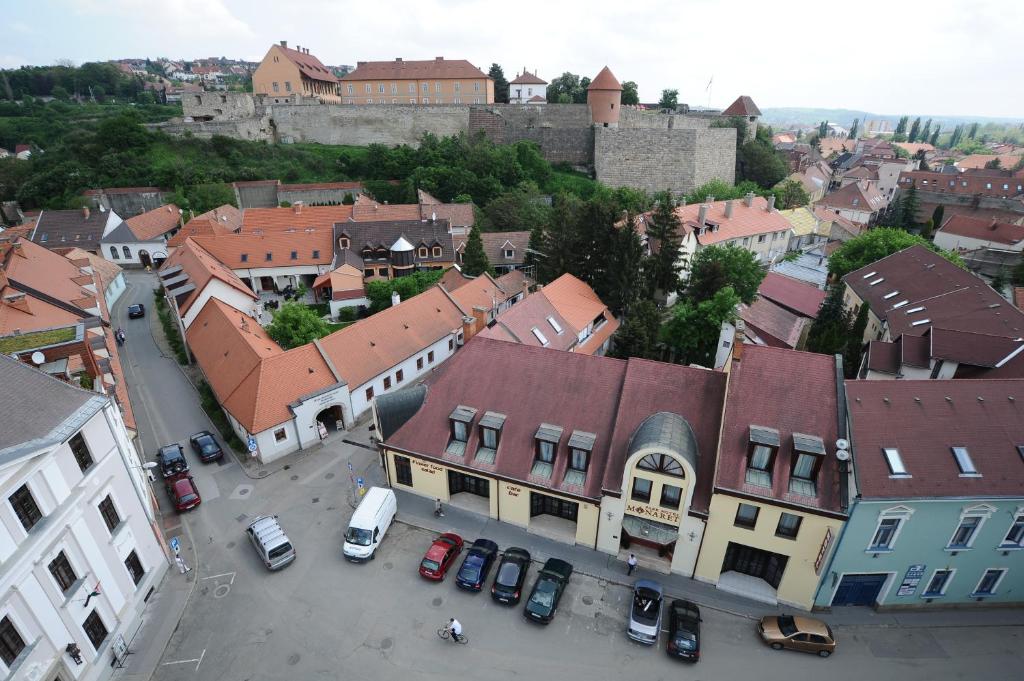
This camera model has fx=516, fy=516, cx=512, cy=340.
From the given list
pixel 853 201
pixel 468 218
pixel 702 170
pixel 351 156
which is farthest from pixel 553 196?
pixel 853 201

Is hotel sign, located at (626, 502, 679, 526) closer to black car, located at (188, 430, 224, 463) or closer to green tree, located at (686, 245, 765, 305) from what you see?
black car, located at (188, 430, 224, 463)

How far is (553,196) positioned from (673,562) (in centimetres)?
5975

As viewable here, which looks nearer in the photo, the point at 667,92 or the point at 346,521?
the point at 346,521

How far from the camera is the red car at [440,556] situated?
63.8 ft

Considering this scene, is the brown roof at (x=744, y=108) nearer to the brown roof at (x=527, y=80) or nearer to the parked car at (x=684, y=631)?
the brown roof at (x=527, y=80)

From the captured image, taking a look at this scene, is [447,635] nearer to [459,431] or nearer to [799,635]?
[459,431]

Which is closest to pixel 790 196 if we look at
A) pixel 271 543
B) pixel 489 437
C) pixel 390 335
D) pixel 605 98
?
pixel 605 98

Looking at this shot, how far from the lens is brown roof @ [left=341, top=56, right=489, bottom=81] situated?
8669 centimetres

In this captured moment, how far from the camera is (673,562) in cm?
1966

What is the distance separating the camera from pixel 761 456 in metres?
17.7

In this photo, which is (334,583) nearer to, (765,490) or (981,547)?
(765,490)

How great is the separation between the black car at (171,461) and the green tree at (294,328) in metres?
8.61

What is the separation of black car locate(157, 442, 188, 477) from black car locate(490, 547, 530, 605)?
1653 cm

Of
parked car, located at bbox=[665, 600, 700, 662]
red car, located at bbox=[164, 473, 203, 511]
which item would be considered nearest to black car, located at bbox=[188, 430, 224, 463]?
red car, located at bbox=[164, 473, 203, 511]
